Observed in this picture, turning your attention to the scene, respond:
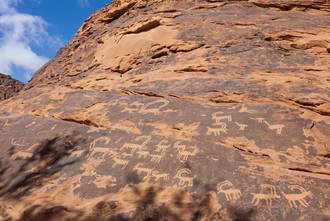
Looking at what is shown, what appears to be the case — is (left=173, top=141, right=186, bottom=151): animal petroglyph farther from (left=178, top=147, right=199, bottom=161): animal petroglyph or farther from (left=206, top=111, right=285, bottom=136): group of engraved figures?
(left=206, top=111, right=285, bottom=136): group of engraved figures

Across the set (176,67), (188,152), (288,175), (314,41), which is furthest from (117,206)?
(314,41)

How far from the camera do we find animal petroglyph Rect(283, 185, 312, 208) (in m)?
2.42

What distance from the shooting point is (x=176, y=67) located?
5148mm

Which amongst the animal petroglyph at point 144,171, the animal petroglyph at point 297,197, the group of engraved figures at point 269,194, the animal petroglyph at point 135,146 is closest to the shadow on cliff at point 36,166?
the animal petroglyph at point 135,146

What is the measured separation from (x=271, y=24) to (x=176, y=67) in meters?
2.75

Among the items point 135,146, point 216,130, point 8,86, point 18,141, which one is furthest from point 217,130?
point 8,86

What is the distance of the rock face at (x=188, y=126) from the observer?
2.52m

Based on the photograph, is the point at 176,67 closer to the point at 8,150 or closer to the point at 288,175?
the point at 288,175

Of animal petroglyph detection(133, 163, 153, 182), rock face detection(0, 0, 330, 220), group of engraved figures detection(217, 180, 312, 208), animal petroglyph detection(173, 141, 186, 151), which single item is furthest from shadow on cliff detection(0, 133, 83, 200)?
group of engraved figures detection(217, 180, 312, 208)

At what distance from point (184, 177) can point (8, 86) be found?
12.5m

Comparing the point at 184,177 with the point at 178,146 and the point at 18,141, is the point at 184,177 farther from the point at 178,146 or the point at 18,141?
the point at 18,141

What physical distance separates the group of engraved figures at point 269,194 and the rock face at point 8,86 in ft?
38.9

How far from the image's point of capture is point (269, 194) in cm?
252

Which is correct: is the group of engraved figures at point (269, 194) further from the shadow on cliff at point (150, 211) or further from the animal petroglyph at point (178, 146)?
the animal petroglyph at point (178, 146)
